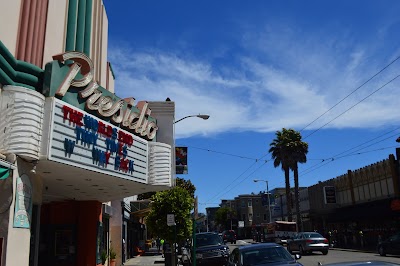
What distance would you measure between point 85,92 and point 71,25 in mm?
3071

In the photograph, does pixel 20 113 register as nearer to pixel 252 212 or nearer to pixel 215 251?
pixel 215 251

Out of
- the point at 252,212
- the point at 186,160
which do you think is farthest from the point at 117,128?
the point at 252,212

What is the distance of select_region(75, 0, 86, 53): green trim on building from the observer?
557 inches

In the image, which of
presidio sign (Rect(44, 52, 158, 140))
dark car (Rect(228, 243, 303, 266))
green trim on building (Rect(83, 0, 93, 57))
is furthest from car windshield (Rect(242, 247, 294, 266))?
green trim on building (Rect(83, 0, 93, 57))

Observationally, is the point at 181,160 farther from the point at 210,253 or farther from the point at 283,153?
the point at 283,153

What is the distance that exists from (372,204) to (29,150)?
33.7 meters

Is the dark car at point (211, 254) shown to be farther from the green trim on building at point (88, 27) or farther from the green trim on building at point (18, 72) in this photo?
the green trim on building at point (18, 72)

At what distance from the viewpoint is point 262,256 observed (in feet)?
35.6

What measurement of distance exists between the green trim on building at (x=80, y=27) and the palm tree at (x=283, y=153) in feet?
129

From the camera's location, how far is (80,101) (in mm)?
11758

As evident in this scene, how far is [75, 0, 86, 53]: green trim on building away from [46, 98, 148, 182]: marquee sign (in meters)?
3.15

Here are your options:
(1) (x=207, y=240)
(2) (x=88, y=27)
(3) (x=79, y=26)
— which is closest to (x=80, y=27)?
(3) (x=79, y=26)

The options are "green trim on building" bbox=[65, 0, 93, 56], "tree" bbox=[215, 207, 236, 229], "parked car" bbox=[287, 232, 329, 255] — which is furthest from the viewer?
"tree" bbox=[215, 207, 236, 229]

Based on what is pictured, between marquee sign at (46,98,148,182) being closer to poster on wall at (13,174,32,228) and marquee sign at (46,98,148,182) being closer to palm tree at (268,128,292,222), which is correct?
poster on wall at (13,174,32,228)
